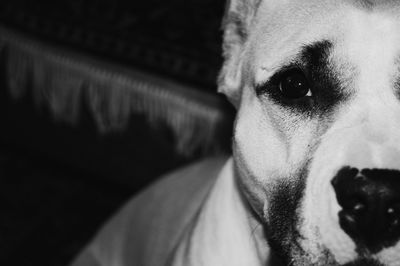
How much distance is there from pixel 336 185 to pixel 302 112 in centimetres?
27

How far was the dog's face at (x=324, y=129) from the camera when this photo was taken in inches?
38.2

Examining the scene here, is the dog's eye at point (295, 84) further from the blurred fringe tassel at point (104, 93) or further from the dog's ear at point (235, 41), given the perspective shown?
the blurred fringe tassel at point (104, 93)

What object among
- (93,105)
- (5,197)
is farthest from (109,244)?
(5,197)

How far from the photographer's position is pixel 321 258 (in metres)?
1.04

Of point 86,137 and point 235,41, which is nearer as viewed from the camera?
point 235,41

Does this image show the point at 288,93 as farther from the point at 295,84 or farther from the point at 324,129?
the point at 324,129

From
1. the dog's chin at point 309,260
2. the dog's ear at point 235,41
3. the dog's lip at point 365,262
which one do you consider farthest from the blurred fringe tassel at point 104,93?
the dog's lip at point 365,262

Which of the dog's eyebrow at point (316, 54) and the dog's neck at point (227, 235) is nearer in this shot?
the dog's eyebrow at point (316, 54)

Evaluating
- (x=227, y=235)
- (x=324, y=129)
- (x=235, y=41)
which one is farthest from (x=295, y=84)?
(x=227, y=235)

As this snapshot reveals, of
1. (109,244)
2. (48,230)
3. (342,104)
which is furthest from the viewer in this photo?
(48,230)

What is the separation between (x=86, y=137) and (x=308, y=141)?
168 cm

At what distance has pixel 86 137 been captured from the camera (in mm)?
2631

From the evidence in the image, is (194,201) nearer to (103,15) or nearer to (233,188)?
(233,188)

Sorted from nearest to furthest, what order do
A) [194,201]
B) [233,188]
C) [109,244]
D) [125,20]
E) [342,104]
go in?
[342,104]
[233,188]
[194,201]
[109,244]
[125,20]
